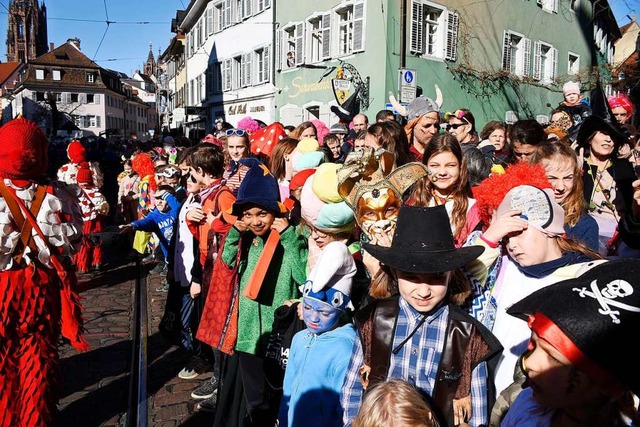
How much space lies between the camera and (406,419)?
1840 mm

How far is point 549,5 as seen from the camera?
2159 centimetres

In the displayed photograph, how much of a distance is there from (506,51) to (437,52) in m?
3.59

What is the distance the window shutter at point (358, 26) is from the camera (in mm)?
16797

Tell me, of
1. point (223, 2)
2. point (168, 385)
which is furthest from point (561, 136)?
point (223, 2)

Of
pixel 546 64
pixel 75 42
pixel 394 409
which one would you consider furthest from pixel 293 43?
pixel 75 42

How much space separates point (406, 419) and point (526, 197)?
1.21 metres

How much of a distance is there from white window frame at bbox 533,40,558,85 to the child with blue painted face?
68.6ft

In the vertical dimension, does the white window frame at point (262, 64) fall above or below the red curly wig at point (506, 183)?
above

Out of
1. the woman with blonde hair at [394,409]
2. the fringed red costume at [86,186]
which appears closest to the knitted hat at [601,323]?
the woman with blonde hair at [394,409]

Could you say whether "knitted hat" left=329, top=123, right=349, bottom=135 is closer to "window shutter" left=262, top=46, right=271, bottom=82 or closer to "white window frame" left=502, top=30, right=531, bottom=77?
"white window frame" left=502, top=30, right=531, bottom=77

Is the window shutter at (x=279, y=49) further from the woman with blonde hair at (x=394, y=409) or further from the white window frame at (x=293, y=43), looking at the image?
the woman with blonde hair at (x=394, y=409)

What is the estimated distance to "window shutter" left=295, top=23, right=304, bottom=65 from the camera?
1995 cm

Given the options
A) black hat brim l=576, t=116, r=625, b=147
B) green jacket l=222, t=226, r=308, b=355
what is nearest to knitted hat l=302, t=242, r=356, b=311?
green jacket l=222, t=226, r=308, b=355

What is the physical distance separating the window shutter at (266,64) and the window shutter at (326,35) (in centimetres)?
413
